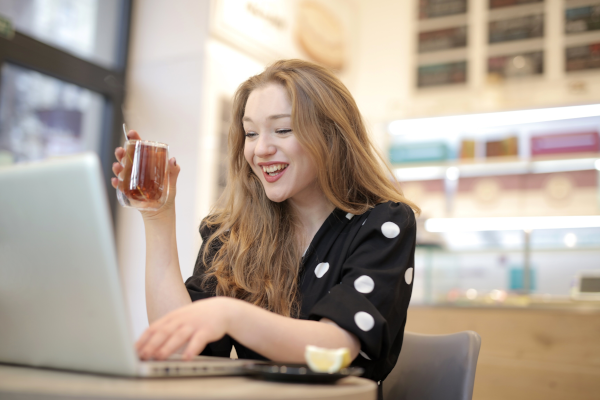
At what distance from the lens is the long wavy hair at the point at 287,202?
1391 mm

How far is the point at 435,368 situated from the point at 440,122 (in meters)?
3.40

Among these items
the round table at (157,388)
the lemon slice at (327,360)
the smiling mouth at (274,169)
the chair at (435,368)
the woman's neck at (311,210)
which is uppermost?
the smiling mouth at (274,169)

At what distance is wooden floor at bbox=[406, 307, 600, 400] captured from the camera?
296 centimetres

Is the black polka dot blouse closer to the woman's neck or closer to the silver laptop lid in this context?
the woman's neck

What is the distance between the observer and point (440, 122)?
14.5 feet

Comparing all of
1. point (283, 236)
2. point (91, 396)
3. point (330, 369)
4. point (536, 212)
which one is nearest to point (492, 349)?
point (536, 212)

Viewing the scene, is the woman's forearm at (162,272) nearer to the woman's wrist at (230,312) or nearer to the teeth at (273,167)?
the teeth at (273,167)

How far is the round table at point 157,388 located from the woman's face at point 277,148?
2.35 feet

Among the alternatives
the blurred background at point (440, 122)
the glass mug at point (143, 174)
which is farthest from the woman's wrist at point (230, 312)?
the blurred background at point (440, 122)

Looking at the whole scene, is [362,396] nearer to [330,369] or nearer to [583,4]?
[330,369]

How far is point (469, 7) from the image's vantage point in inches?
189

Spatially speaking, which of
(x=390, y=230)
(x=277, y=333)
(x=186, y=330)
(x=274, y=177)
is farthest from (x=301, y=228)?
(x=186, y=330)

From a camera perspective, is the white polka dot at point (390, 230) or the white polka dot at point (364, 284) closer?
the white polka dot at point (364, 284)

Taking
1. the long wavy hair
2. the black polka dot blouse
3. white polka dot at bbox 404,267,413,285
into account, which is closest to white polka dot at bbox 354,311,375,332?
the black polka dot blouse
